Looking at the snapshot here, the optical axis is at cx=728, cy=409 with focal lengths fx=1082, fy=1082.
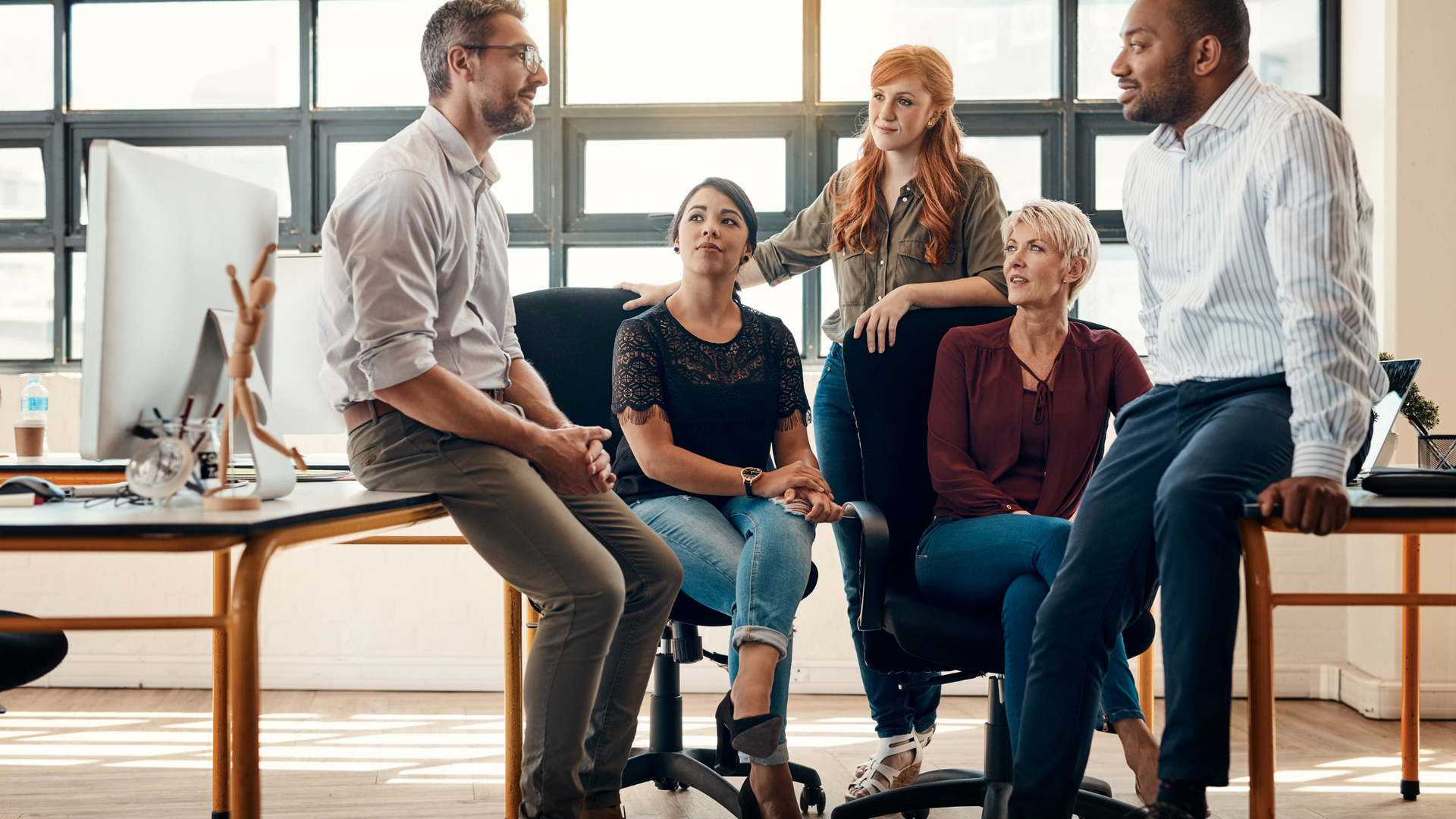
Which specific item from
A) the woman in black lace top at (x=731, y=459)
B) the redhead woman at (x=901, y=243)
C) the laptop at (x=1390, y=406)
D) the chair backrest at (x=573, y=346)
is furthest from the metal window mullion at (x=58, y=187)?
the laptop at (x=1390, y=406)

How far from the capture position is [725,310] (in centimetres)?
239

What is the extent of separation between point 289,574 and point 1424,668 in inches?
138

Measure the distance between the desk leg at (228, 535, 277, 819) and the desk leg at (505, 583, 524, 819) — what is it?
3.02ft

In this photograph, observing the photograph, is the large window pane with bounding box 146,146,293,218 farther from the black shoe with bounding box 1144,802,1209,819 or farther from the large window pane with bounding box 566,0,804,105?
the black shoe with bounding box 1144,802,1209,819

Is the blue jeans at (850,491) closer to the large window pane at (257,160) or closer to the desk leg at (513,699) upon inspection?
the desk leg at (513,699)

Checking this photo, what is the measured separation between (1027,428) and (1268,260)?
0.57 m

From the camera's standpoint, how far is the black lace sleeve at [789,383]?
2350mm

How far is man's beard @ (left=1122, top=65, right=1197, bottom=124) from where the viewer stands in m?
1.72

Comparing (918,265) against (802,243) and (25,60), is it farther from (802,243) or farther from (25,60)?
(25,60)

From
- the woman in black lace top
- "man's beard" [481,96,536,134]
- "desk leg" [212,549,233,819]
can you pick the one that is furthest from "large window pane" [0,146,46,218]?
"man's beard" [481,96,536,134]

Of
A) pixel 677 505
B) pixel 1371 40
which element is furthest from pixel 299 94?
pixel 1371 40

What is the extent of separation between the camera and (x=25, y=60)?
3684 millimetres

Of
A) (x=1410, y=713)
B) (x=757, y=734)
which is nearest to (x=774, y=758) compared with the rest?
(x=757, y=734)

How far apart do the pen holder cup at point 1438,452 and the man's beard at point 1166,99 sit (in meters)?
0.81
